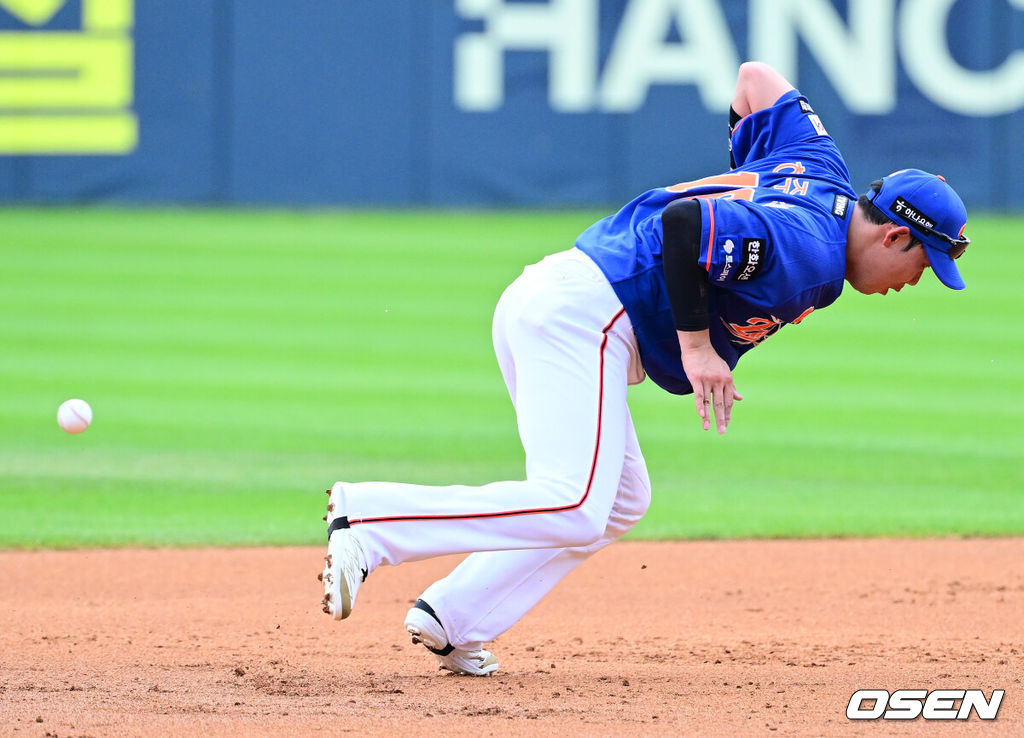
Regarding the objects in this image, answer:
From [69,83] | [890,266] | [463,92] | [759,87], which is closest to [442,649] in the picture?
[890,266]

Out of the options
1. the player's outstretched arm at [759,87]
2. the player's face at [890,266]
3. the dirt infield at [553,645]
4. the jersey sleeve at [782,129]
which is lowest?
the dirt infield at [553,645]

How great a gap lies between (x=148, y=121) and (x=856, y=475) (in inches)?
Answer: 396

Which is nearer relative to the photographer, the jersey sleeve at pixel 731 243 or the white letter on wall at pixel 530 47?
the jersey sleeve at pixel 731 243

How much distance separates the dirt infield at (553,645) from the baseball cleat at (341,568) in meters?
0.29

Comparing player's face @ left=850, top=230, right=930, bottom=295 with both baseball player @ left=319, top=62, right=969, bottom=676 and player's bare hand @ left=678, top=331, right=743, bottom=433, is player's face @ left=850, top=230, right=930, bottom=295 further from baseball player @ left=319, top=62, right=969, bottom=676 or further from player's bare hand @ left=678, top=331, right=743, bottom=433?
player's bare hand @ left=678, top=331, right=743, bottom=433

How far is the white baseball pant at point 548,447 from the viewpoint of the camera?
3.24 meters

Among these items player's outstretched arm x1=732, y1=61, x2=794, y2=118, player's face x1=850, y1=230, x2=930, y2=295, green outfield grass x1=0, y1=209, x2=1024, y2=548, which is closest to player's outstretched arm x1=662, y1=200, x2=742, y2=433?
player's face x1=850, y1=230, x2=930, y2=295

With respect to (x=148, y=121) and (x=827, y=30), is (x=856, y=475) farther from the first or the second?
(x=148, y=121)

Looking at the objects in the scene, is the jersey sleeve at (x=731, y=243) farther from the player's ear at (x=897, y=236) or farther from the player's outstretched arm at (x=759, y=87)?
the player's outstretched arm at (x=759, y=87)

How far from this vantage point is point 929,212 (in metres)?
→ 3.27

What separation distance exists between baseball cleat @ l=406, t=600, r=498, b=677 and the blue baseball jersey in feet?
2.82

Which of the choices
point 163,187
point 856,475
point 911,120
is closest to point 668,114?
point 911,120

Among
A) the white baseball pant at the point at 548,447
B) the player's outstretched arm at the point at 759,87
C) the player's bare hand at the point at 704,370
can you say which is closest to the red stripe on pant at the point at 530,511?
the white baseball pant at the point at 548,447

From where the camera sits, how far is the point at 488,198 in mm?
15133
